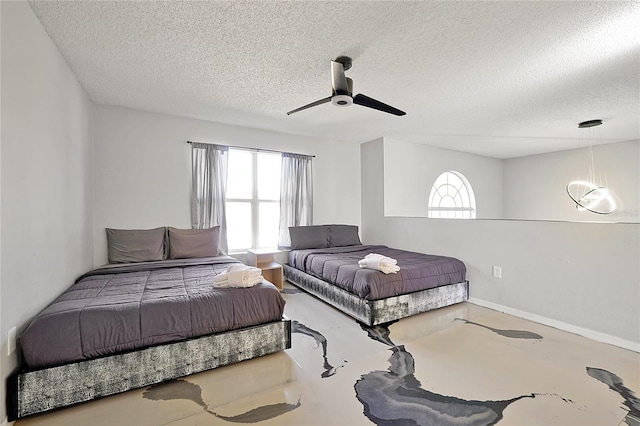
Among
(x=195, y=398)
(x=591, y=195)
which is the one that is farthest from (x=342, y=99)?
(x=591, y=195)

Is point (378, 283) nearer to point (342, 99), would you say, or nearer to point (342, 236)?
point (342, 99)

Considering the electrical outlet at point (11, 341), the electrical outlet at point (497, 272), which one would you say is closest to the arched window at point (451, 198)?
the electrical outlet at point (497, 272)

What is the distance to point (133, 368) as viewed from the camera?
1.87 metres

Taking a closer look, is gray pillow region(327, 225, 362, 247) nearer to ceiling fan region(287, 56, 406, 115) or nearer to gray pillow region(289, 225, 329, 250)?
gray pillow region(289, 225, 329, 250)

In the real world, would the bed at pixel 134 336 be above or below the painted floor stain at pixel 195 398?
above

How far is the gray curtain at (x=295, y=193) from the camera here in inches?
195

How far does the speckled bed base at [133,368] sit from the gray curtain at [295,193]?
8.74ft

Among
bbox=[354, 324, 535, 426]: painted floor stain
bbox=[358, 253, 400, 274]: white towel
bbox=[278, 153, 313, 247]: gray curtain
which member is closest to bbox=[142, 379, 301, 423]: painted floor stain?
bbox=[354, 324, 535, 426]: painted floor stain

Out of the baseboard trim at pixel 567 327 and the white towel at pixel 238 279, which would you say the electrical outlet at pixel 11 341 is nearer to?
the white towel at pixel 238 279

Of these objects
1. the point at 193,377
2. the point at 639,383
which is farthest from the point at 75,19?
the point at 639,383

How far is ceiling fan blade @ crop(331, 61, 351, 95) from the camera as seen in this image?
2.38m

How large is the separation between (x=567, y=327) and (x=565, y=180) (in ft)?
16.3

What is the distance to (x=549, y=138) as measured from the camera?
17.9 ft

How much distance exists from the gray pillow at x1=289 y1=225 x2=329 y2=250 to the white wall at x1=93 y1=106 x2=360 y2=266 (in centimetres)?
151
